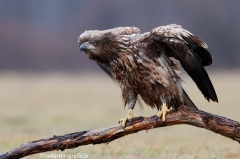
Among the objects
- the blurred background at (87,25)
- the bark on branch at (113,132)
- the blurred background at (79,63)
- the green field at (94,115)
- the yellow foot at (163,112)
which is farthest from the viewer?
the blurred background at (87,25)


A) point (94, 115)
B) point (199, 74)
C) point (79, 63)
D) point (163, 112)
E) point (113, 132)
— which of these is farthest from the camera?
point (79, 63)

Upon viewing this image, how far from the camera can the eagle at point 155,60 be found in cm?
634

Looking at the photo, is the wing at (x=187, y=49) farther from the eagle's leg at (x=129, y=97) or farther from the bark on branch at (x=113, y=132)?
the eagle's leg at (x=129, y=97)

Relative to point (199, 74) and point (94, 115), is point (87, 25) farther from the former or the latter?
point (199, 74)

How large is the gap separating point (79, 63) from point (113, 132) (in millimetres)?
27397

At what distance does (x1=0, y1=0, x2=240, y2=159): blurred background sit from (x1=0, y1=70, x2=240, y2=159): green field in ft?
0.10

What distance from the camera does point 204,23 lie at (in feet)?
116

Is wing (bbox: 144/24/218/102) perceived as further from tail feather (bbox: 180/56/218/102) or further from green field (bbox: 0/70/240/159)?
green field (bbox: 0/70/240/159)

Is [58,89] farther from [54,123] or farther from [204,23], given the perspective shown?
[204,23]

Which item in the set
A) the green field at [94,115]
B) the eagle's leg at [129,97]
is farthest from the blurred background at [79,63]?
the eagle's leg at [129,97]

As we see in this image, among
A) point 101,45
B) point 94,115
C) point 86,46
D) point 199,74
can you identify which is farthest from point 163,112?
point 94,115

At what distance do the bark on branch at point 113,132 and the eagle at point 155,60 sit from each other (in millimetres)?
134

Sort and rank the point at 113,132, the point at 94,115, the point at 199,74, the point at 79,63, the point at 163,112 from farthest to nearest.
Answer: the point at 79,63
the point at 94,115
the point at 199,74
the point at 163,112
the point at 113,132

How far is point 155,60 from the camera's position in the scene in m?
6.56
